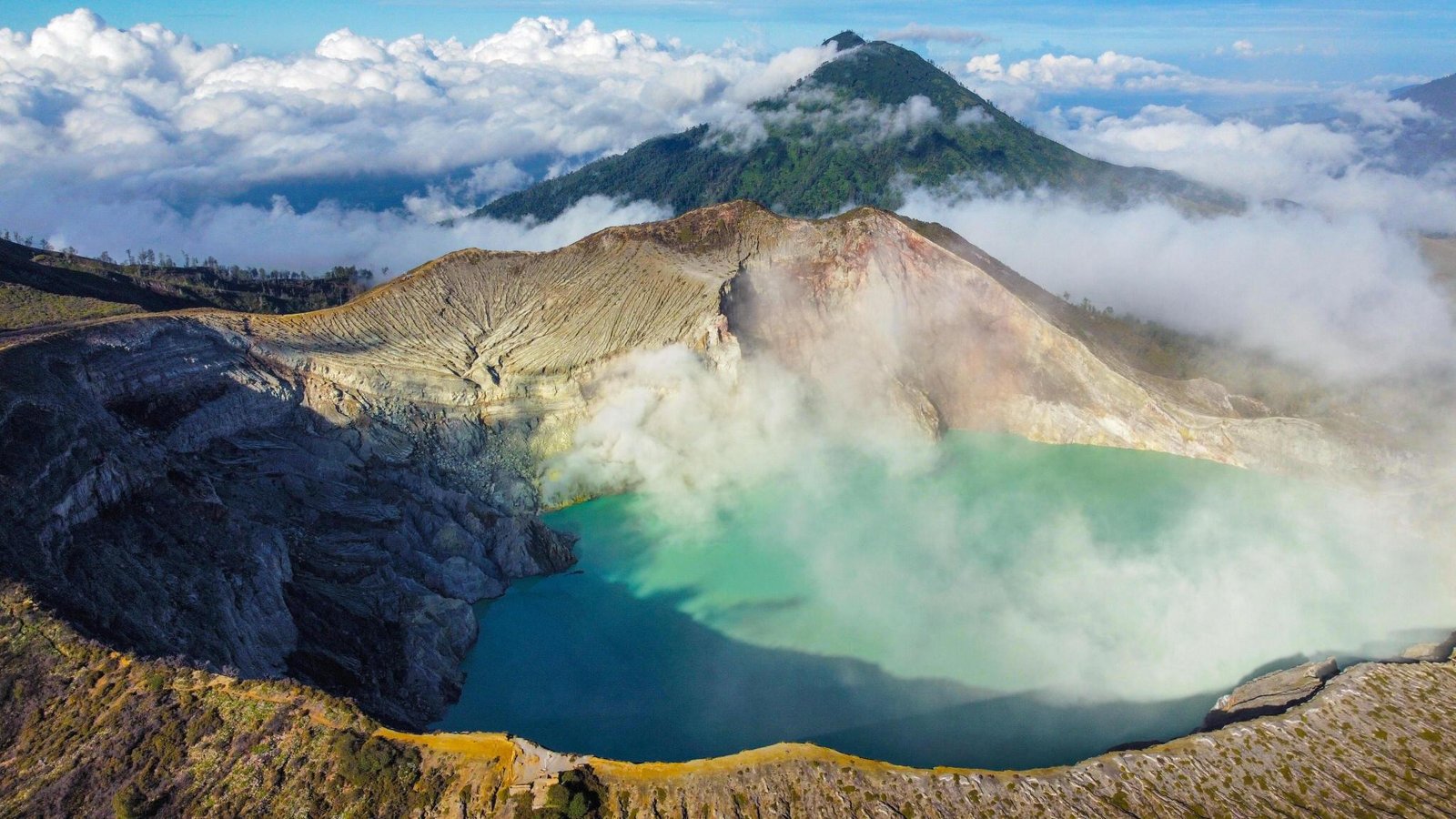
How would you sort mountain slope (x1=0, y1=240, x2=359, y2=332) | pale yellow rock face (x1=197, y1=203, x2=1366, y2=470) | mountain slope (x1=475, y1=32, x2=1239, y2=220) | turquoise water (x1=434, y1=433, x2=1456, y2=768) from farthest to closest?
mountain slope (x1=475, y1=32, x2=1239, y2=220) → mountain slope (x1=0, y1=240, x2=359, y2=332) → pale yellow rock face (x1=197, y1=203, x2=1366, y2=470) → turquoise water (x1=434, y1=433, x2=1456, y2=768)

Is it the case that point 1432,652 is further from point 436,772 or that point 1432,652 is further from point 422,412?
point 422,412

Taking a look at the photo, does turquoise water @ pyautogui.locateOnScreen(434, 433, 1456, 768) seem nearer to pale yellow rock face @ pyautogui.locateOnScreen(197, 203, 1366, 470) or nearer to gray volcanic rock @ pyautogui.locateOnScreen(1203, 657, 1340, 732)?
gray volcanic rock @ pyautogui.locateOnScreen(1203, 657, 1340, 732)

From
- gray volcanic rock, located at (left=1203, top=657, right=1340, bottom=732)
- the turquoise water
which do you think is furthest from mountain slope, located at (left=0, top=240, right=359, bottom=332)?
gray volcanic rock, located at (left=1203, top=657, right=1340, bottom=732)

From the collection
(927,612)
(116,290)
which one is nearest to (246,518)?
(927,612)

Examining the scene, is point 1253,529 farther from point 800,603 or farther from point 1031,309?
point 800,603

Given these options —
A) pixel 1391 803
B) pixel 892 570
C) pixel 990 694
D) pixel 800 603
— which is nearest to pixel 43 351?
pixel 800 603

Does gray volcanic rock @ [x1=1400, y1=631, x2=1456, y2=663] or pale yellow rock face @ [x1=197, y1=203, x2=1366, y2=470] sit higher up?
pale yellow rock face @ [x1=197, y1=203, x2=1366, y2=470]
